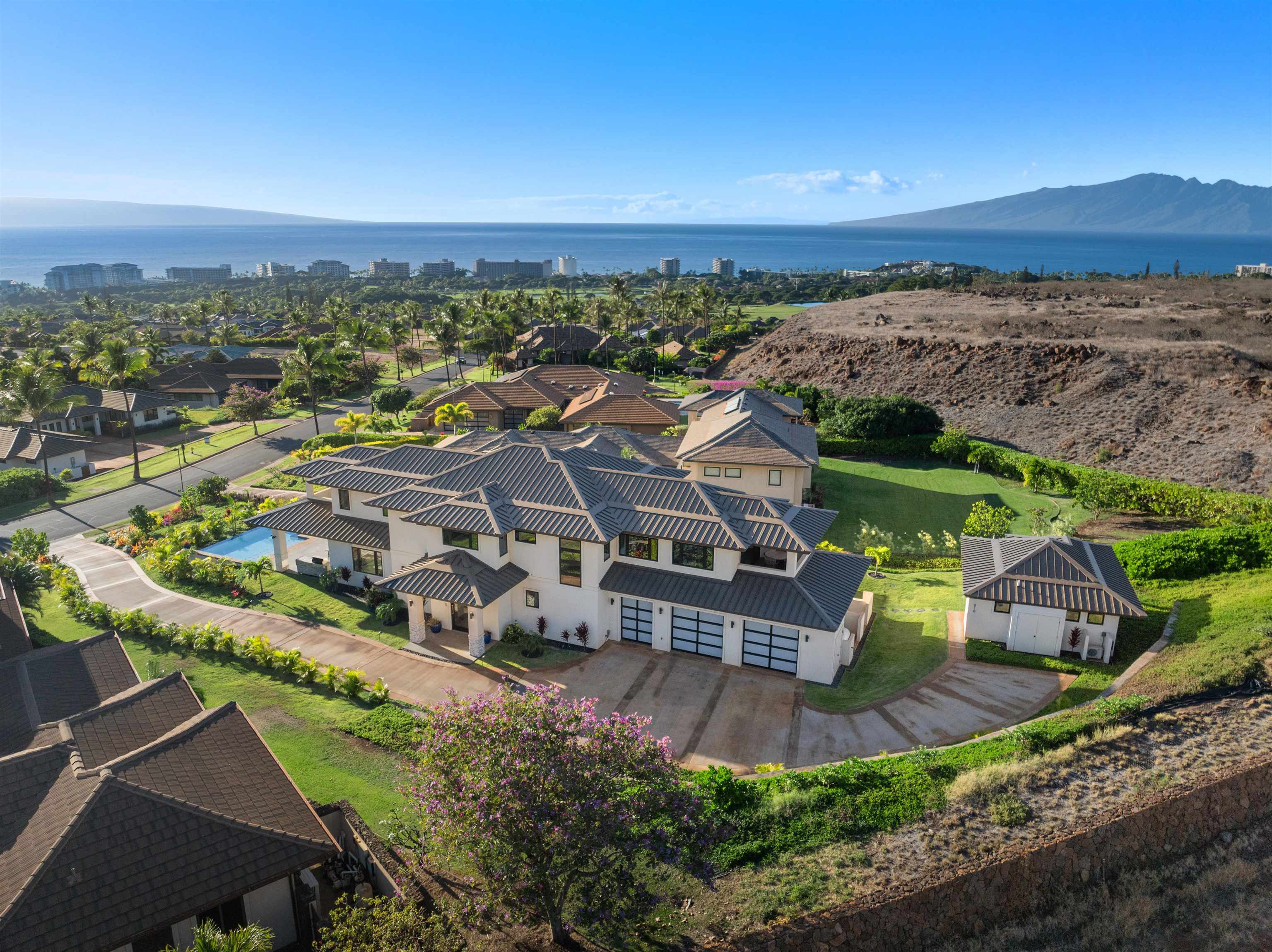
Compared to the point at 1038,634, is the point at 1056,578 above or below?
above

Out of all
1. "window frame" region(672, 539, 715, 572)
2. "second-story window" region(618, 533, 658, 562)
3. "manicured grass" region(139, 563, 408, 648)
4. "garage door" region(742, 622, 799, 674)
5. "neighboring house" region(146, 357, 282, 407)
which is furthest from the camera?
"neighboring house" region(146, 357, 282, 407)

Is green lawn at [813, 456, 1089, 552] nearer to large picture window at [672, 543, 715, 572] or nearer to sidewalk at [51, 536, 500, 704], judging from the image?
large picture window at [672, 543, 715, 572]

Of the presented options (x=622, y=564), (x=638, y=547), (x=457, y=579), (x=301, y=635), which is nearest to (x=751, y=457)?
(x=638, y=547)

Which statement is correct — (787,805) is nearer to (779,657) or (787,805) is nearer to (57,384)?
(779,657)

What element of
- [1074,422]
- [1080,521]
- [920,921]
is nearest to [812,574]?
[920,921]

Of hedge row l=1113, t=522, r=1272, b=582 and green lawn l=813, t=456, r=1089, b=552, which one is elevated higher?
hedge row l=1113, t=522, r=1272, b=582

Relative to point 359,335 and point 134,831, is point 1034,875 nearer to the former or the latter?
point 134,831

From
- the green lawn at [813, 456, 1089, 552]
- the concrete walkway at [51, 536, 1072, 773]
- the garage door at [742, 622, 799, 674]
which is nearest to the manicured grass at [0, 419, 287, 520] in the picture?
the concrete walkway at [51, 536, 1072, 773]

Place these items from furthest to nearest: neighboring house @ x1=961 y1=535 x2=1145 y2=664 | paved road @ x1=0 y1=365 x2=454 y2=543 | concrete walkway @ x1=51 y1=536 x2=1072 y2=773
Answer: paved road @ x1=0 y1=365 x2=454 y2=543, neighboring house @ x1=961 y1=535 x2=1145 y2=664, concrete walkway @ x1=51 y1=536 x2=1072 y2=773
